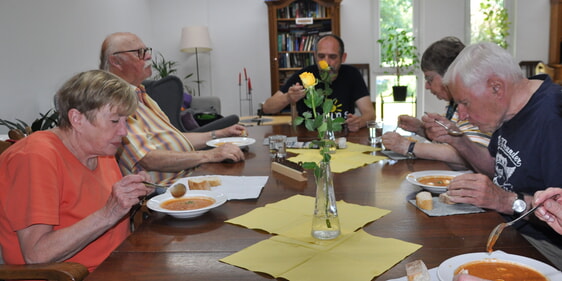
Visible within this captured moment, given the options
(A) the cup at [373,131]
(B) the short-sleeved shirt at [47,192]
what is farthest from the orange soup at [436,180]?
(B) the short-sleeved shirt at [47,192]

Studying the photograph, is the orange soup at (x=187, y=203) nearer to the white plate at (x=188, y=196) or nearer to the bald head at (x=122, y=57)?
the white plate at (x=188, y=196)

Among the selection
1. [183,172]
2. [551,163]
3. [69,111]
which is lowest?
[183,172]

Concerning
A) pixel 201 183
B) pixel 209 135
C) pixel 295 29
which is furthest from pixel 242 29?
pixel 201 183

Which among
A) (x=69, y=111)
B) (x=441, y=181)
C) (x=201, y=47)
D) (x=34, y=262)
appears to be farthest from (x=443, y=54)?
(x=201, y=47)

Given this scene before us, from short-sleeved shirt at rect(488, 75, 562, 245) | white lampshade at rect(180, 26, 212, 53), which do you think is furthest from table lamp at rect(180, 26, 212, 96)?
short-sleeved shirt at rect(488, 75, 562, 245)

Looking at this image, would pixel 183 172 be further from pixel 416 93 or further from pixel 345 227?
pixel 416 93

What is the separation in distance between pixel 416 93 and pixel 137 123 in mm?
5874

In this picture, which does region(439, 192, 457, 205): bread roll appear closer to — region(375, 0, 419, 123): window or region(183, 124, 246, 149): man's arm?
region(183, 124, 246, 149): man's arm

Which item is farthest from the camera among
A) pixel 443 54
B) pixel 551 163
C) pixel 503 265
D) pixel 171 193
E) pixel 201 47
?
pixel 201 47

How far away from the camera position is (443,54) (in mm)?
2461

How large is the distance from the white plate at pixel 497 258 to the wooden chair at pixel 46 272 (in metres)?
0.86

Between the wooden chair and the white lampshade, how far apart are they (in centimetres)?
592

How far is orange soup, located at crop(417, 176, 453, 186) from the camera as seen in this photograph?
1.81 metres

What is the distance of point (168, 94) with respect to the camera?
3990 millimetres
